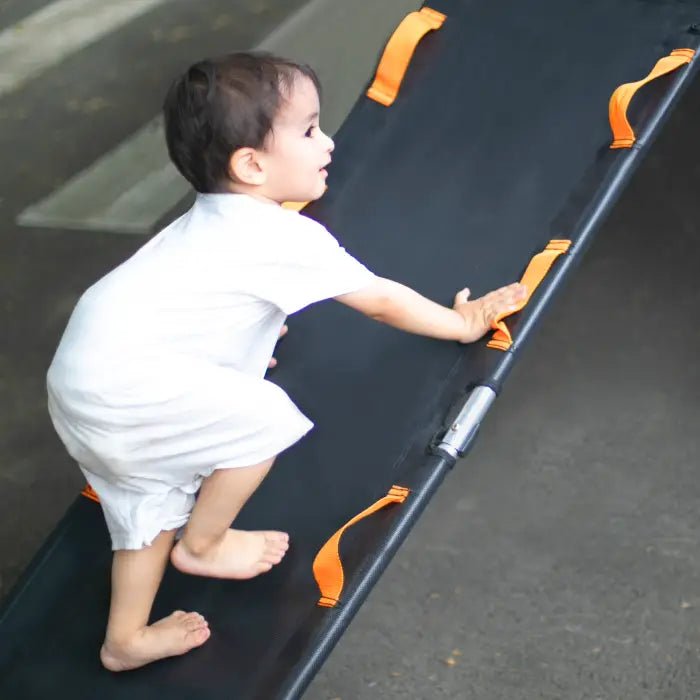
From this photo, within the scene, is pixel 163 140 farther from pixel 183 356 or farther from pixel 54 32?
pixel 183 356

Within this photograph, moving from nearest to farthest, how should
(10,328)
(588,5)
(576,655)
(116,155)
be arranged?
(576,655) → (588,5) → (10,328) → (116,155)

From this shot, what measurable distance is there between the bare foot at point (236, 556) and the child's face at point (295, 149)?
1.47 feet

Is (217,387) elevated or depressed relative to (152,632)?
elevated

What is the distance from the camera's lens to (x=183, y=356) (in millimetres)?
1242

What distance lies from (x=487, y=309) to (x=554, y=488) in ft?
1.95

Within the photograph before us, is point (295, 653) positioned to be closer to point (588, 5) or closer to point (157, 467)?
point (157, 467)

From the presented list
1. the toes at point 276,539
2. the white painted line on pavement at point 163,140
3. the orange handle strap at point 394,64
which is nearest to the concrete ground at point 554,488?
the white painted line on pavement at point 163,140

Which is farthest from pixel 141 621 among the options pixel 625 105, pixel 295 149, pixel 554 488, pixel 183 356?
pixel 625 105

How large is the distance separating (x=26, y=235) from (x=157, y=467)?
5.15 feet

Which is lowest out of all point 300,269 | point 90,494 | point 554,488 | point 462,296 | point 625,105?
point 554,488

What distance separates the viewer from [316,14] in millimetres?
3148

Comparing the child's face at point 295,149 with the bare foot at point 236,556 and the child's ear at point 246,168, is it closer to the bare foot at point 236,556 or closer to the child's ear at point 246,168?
the child's ear at point 246,168

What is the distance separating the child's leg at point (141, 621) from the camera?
133cm

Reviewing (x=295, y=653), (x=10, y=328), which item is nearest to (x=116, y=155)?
(x=10, y=328)
